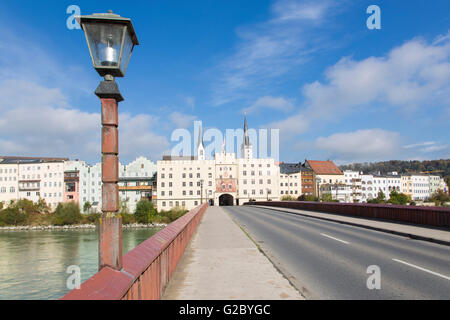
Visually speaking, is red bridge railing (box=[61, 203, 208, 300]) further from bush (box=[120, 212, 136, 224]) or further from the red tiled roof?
the red tiled roof

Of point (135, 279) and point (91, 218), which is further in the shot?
point (91, 218)

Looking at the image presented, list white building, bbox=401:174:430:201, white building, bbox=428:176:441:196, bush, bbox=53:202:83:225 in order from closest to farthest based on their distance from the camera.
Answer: bush, bbox=53:202:83:225 < white building, bbox=401:174:430:201 < white building, bbox=428:176:441:196

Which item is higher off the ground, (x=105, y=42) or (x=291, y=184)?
(x=105, y=42)

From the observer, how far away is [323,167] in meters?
144

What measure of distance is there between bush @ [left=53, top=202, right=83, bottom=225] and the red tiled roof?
8600cm

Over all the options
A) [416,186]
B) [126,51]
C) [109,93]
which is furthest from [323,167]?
[109,93]

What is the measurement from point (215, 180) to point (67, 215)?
43.6 metres

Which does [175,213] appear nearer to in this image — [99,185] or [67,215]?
[99,185]

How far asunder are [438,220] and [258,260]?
38.1 ft

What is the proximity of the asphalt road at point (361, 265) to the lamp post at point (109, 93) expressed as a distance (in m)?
3.87

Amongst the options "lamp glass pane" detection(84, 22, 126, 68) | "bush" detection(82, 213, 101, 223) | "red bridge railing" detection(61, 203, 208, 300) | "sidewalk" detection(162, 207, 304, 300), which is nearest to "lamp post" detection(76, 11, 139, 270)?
"lamp glass pane" detection(84, 22, 126, 68)

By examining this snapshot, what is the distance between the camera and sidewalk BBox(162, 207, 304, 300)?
21.7ft

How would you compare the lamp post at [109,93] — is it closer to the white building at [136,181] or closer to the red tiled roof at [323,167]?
the white building at [136,181]
